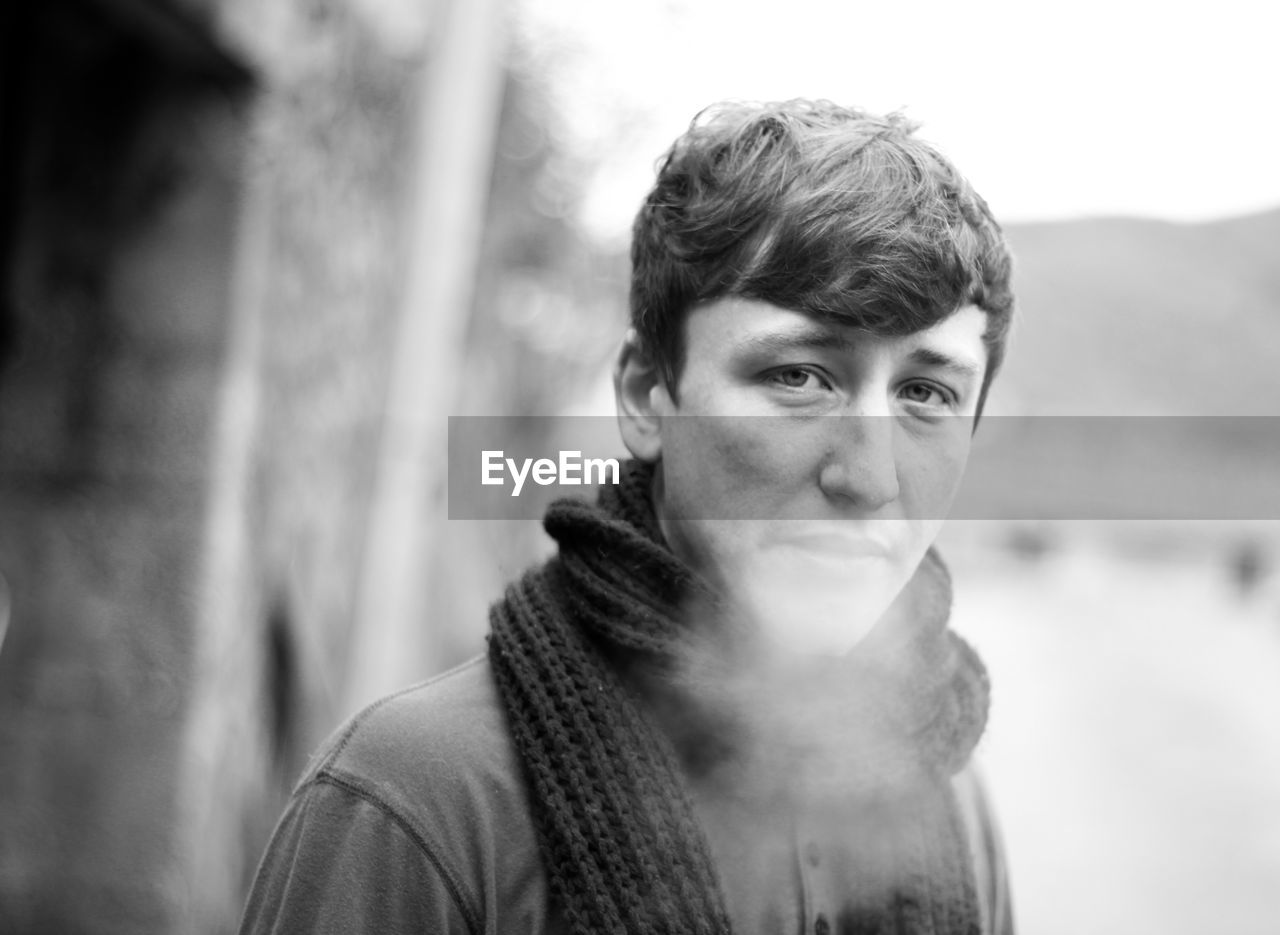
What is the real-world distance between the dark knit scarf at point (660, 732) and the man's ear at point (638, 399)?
47 mm

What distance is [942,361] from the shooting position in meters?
1.44

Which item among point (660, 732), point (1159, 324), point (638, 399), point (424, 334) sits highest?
point (424, 334)

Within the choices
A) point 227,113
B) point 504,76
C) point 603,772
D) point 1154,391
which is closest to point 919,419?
point 603,772

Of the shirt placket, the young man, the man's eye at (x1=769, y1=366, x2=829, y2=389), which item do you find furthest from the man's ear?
the shirt placket

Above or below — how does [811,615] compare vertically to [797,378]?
below

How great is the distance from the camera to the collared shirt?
1304 millimetres

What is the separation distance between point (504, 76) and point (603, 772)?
4519mm

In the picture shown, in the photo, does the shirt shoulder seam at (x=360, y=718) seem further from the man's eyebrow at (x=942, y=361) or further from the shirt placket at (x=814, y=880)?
the man's eyebrow at (x=942, y=361)

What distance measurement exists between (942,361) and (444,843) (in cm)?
77

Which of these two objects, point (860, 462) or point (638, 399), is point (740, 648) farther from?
point (638, 399)

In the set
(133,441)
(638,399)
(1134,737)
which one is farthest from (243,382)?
(1134,737)

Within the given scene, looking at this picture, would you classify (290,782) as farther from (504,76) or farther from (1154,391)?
(504,76)

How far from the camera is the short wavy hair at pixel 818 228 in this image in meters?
1.40

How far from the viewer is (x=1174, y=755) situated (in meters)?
5.19
